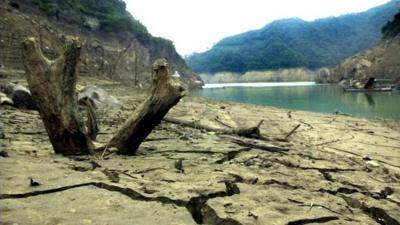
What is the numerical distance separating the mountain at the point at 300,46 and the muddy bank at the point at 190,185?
119 meters

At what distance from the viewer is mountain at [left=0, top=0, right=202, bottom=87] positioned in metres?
23.0

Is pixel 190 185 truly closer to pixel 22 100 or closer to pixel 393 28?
pixel 22 100

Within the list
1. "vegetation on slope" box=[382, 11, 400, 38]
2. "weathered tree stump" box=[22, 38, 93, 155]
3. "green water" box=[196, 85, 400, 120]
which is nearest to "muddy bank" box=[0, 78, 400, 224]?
"weathered tree stump" box=[22, 38, 93, 155]

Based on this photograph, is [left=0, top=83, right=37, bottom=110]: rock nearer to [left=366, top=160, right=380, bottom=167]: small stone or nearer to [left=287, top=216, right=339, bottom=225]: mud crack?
[left=366, top=160, right=380, bottom=167]: small stone

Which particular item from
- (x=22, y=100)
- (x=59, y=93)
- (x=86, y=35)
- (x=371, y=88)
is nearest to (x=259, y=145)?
(x=59, y=93)

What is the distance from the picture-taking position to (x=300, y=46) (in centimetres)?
14050

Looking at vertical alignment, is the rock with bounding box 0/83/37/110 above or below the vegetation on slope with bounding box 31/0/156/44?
below

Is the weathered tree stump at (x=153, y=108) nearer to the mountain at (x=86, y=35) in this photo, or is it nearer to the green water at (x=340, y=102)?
the mountain at (x=86, y=35)

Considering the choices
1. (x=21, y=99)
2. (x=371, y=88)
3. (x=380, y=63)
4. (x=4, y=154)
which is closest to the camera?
(x=4, y=154)

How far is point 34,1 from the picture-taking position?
1512 inches

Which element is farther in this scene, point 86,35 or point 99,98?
point 86,35

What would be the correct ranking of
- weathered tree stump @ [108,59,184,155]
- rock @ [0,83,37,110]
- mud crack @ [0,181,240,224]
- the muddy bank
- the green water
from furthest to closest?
1. the green water
2. rock @ [0,83,37,110]
3. weathered tree stump @ [108,59,184,155]
4. mud crack @ [0,181,240,224]
5. the muddy bank

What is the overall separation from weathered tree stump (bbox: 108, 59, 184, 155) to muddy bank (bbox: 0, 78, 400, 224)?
20 cm

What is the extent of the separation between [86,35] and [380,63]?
119 feet
